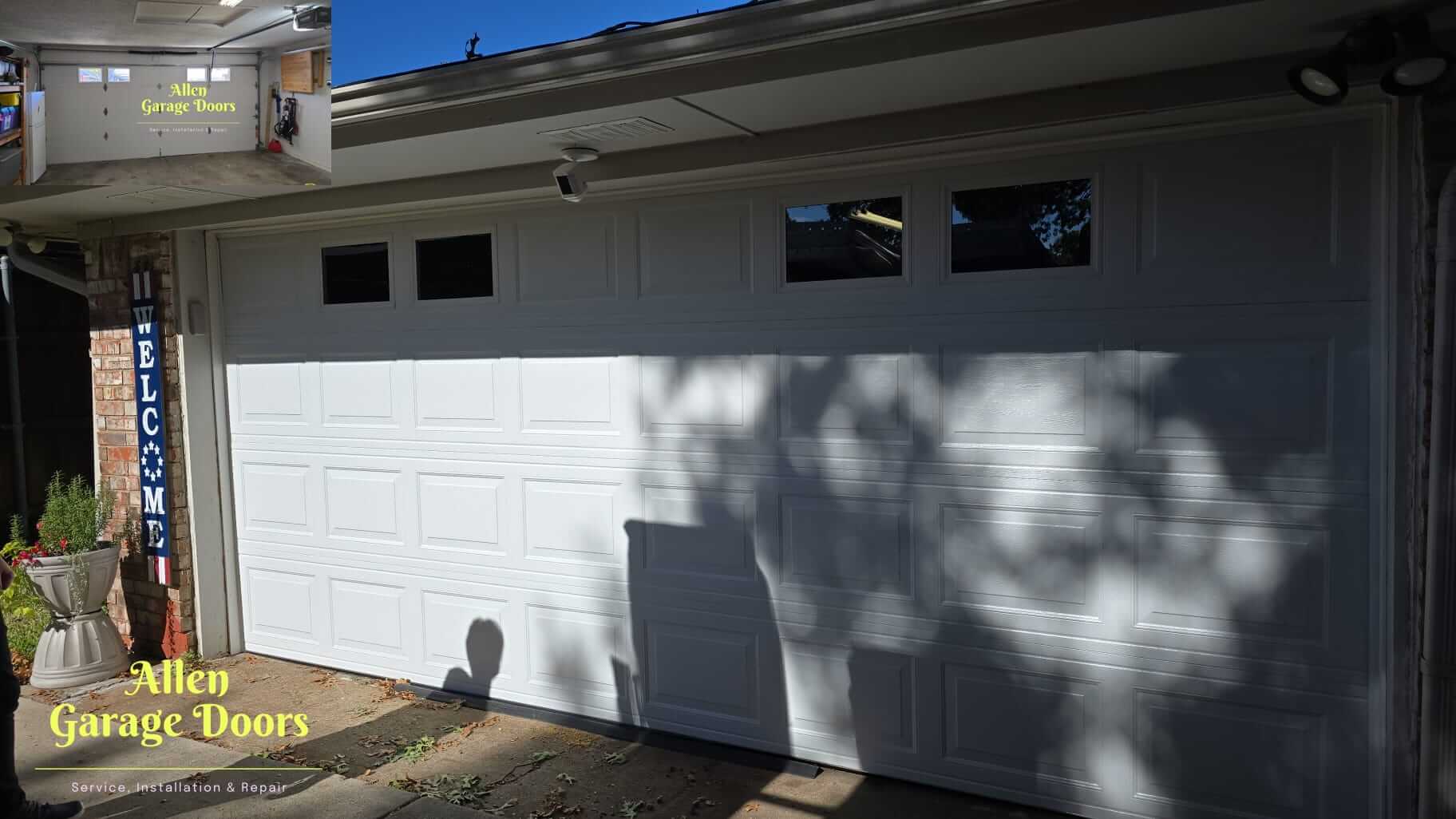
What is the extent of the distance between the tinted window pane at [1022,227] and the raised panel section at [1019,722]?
168 centimetres

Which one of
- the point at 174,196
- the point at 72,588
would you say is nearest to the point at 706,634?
the point at 174,196

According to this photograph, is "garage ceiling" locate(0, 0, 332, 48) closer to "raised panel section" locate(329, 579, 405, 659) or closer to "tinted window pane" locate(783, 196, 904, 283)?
"tinted window pane" locate(783, 196, 904, 283)

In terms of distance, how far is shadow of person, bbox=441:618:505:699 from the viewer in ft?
17.7

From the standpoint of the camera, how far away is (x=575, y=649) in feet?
16.9

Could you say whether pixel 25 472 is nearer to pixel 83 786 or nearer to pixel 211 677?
pixel 211 677

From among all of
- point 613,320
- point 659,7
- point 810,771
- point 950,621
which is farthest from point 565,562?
point 659,7

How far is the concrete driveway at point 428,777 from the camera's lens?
415 cm

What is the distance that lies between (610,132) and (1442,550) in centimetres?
320

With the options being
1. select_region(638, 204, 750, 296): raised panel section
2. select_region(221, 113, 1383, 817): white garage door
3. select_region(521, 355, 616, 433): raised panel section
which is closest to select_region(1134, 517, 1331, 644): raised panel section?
select_region(221, 113, 1383, 817): white garage door

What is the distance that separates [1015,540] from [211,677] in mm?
4892

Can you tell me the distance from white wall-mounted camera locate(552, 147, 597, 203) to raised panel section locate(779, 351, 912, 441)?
120 cm

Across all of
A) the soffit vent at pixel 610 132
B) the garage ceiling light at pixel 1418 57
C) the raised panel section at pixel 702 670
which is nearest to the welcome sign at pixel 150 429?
the raised panel section at pixel 702 670

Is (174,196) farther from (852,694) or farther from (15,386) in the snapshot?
(852,694)

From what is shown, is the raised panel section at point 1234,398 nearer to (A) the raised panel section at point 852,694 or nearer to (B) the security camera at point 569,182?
(A) the raised panel section at point 852,694
